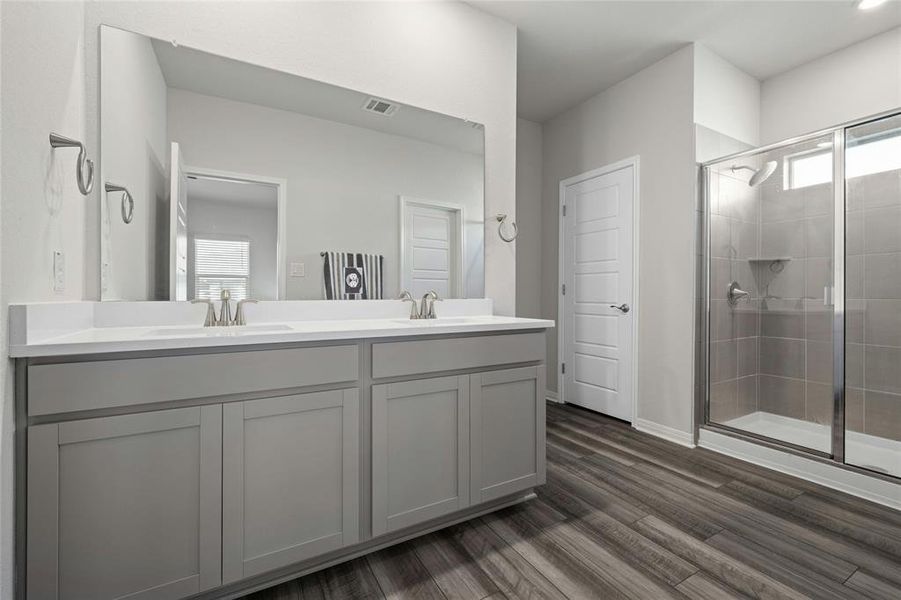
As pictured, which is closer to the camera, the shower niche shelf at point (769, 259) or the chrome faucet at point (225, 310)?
the chrome faucet at point (225, 310)

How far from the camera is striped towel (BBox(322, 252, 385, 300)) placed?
205 centimetres

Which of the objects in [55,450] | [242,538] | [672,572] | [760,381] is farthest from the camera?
[760,381]

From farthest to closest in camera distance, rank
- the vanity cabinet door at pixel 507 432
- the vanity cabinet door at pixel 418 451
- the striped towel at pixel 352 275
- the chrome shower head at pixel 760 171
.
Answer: the chrome shower head at pixel 760 171 < the striped towel at pixel 352 275 < the vanity cabinet door at pixel 507 432 < the vanity cabinet door at pixel 418 451

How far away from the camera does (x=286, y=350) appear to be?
4.65 feet

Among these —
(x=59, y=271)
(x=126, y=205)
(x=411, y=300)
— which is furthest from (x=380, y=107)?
(x=59, y=271)

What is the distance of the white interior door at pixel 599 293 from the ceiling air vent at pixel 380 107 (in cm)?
201

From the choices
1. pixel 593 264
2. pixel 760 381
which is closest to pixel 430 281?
pixel 593 264

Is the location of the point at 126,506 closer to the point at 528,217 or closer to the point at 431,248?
the point at 431,248

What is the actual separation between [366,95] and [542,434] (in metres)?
1.90

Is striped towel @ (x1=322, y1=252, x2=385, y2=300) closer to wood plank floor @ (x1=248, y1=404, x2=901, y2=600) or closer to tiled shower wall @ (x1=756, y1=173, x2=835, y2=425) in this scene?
wood plank floor @ (x1=248, y1=404, x2=901, y2=600)

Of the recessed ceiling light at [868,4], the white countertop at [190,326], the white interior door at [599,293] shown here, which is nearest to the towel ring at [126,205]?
the white countertop at [190,326]

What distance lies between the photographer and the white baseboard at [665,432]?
286 centimetres

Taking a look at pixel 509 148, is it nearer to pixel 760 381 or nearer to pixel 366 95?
pixel 366 95

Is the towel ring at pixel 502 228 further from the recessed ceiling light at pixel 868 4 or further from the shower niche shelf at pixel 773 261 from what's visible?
the recessed ceiling light at pixel 868 4
